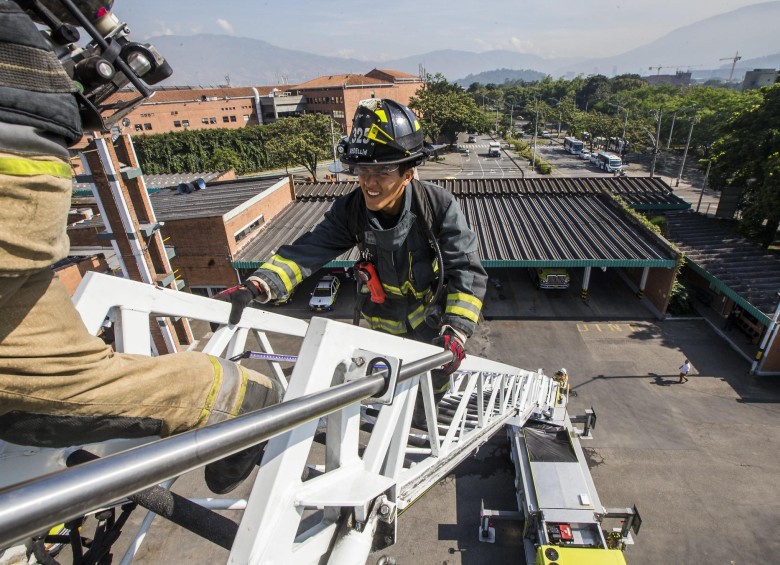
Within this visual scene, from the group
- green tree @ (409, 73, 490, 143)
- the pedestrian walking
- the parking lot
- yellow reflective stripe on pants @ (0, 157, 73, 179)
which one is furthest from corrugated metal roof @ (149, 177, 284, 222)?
green tree @ (409, 73, 490, 143)

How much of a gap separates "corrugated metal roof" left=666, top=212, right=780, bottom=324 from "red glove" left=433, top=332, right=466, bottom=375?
1576 centimetres

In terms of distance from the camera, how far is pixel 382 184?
347 cm

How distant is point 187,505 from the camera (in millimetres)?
2146

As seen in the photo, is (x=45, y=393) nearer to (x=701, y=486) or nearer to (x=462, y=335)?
(x=462, y=335)

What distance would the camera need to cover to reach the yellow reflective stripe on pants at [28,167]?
1.13 meters

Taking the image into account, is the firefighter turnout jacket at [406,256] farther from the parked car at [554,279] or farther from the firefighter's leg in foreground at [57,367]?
the parked car at [554,279]

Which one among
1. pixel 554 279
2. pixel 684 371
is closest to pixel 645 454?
pixel 684 371

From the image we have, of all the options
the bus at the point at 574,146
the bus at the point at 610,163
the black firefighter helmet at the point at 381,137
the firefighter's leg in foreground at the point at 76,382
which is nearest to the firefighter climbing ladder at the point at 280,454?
the firefighter's leg in foreground at the point at 76,382

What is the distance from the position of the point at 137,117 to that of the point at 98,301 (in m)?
66.0

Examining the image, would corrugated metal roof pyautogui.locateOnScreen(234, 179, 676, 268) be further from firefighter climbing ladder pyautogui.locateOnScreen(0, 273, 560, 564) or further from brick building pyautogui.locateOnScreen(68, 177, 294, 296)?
firefighter climbing ladder pyautogui.locateOnScreen(0, 273, 560, 564)

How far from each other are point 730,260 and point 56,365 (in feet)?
76.0

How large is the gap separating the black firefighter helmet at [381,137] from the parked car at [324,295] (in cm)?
1572

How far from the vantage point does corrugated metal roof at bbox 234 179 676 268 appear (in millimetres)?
17312

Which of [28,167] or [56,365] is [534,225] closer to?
[56,365]
